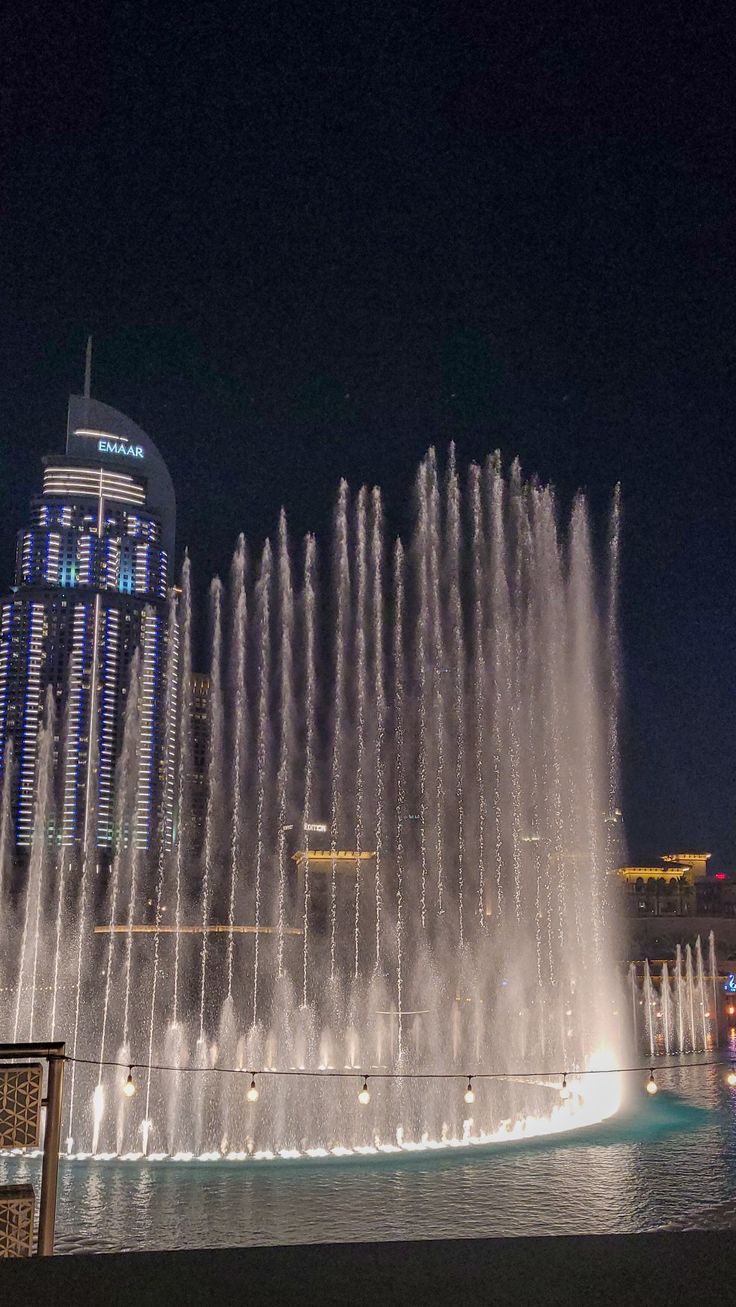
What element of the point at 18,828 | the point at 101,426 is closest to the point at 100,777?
the point at 18,828

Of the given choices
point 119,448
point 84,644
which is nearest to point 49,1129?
point 84,644

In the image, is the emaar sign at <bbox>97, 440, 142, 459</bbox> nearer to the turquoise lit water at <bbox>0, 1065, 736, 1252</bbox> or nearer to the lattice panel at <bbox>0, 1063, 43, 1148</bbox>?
the turquoise lit water at <bbox>0, 1065, 736, 1252</bbox>

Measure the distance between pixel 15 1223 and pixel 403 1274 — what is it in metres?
2.65

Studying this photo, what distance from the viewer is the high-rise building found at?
7244 cm

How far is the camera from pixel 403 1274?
321 centimetres

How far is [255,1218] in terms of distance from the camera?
11.5m

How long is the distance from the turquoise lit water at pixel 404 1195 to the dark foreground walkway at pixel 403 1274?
7.18 m

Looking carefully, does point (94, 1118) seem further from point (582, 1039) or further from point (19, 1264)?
point (19, 1264)

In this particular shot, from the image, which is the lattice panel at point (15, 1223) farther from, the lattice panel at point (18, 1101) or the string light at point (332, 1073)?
the string light at point (332, 1073)

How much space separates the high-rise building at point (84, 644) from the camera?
72.4m

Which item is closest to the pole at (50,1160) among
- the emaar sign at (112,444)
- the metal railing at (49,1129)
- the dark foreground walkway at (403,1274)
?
the metal railing at (49,1129)

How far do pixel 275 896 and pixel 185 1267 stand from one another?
52345 mm

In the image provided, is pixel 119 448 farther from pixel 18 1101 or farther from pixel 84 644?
pixel 18 1101

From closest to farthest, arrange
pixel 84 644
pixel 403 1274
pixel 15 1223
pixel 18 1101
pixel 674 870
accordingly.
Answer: pixel 403 1274, pixel 15 1223, pixel 18 1101, pixel 674 870, pixel 84 644
